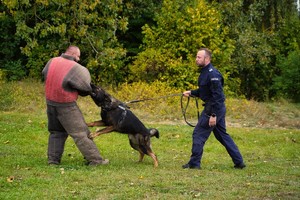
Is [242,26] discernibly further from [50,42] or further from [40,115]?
[40,115]

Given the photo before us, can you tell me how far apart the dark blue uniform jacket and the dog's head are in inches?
59.2

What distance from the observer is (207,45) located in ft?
74.7

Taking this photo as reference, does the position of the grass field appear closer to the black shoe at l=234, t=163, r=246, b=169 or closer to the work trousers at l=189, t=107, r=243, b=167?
the black shoe at l=234, t=163, r=246, b=169

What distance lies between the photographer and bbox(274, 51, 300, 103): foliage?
27.3 metres

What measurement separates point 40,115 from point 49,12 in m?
6.08

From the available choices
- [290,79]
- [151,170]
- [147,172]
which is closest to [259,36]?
[290,79]

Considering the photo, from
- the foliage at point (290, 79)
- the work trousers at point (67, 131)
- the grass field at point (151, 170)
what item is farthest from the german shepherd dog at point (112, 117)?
the foliage at point (290, 79)

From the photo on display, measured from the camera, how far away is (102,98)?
938 centimetres

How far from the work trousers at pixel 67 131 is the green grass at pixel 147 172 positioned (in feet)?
0.85

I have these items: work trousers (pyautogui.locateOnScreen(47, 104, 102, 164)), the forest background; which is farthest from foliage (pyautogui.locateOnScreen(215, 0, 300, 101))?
work trousers (pyautogui.locateOnScreen(47, 104, 102, 164))

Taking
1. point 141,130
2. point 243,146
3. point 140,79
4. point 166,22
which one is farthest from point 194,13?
point 141,130

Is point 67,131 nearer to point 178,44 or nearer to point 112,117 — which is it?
point 112,117

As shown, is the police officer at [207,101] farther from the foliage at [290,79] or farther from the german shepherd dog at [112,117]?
the foliage at [290,79]

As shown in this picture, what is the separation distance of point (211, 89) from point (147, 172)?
1732mm
